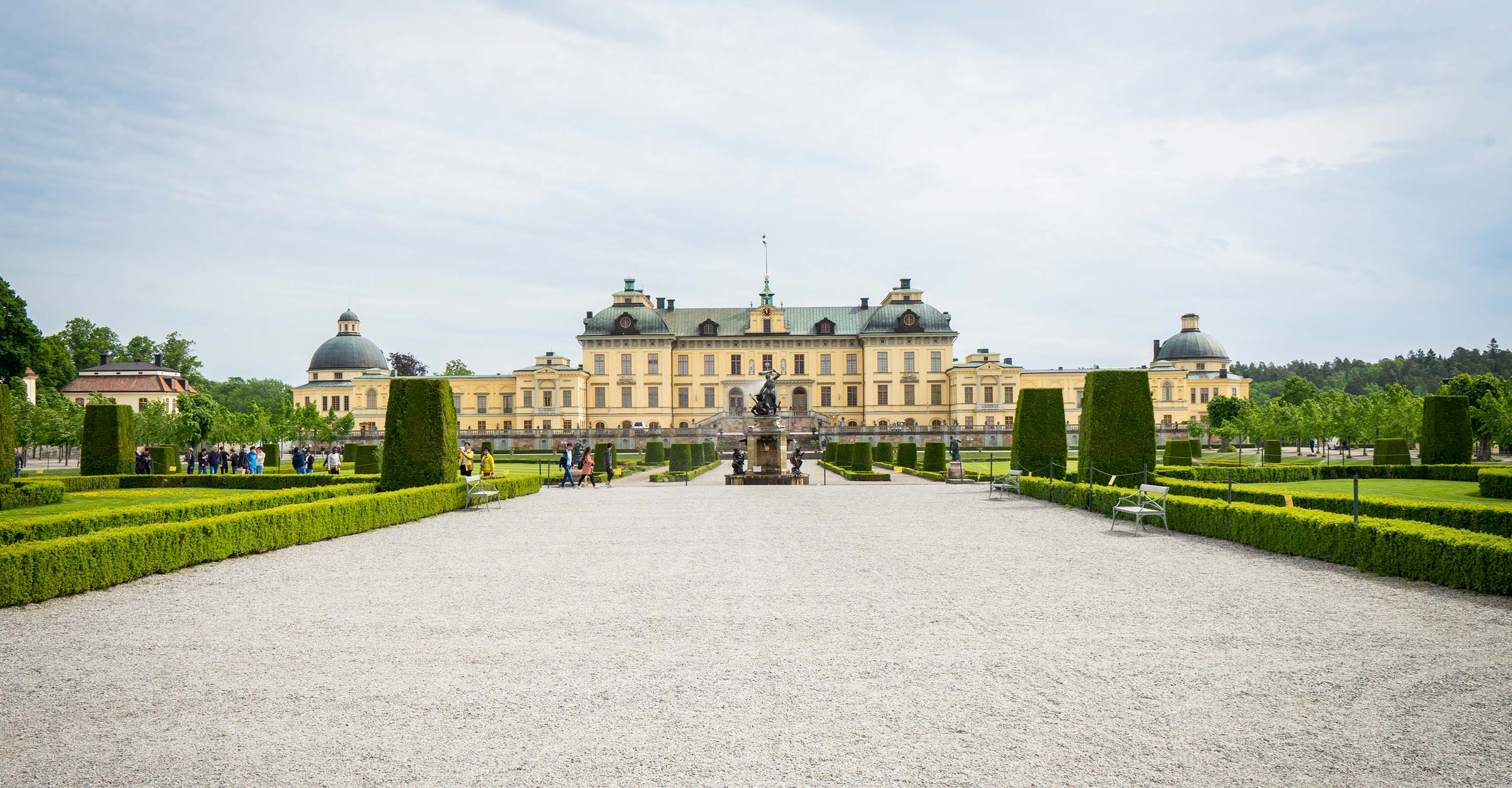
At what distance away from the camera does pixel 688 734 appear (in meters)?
4.49

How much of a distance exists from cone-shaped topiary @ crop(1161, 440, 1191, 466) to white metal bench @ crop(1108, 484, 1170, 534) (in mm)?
15456

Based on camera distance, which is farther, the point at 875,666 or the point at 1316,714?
the point at 875,666

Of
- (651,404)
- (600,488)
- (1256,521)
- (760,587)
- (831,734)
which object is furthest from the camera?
(651,404)

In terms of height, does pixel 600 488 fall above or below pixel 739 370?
below

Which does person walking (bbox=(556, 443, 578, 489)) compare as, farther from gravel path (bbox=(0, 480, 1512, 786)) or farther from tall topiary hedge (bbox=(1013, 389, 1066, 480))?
gravel path (bbox=(0, 480, 1512, 786))

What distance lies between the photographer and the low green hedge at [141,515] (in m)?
10.1

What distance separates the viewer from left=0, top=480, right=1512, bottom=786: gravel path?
4.16 m

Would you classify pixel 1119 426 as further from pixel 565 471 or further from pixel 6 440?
pixel 6 440

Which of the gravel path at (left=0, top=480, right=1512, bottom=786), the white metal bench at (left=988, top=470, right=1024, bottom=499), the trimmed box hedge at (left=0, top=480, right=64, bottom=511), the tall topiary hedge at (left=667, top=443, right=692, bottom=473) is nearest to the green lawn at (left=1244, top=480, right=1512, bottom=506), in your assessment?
the white metal bench at (left=988, top=470, right=1024, bottom=499)

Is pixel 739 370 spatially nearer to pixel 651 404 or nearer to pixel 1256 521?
pixel 651 404

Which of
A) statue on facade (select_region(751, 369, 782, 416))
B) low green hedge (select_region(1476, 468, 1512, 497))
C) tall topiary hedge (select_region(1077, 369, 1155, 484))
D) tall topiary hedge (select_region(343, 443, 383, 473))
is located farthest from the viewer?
tall topiary hedge (select_region(343, 443, 383, 473))

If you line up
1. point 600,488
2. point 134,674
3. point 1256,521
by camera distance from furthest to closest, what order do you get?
point 600,488
point 1256,521
point 134,674

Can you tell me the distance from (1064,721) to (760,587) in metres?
3.98

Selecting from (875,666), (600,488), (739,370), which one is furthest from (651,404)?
(875,666)
